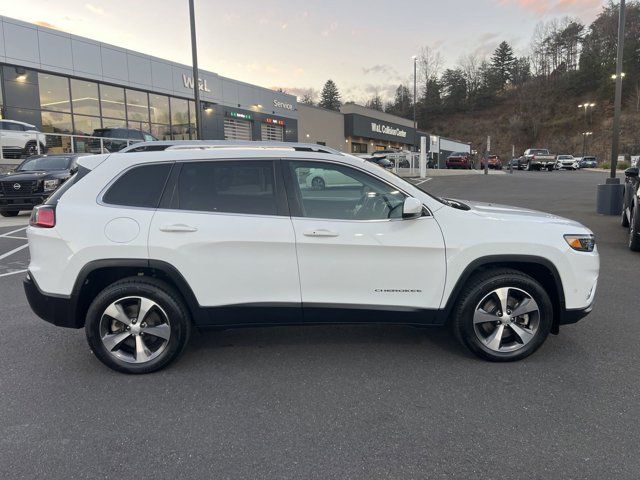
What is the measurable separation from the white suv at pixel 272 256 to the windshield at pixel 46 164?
37.6 ft

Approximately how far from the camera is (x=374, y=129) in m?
55.9

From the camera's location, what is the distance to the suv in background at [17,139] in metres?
17.6

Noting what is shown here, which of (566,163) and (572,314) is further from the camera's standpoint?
(566,163)

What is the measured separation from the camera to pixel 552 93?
10025 centimetres

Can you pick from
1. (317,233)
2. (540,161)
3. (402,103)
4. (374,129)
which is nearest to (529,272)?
(317,233)

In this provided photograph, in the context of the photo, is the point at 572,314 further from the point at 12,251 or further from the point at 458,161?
the point at 458,161

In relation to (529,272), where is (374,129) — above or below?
above

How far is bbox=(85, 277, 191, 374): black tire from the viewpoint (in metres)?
3.52

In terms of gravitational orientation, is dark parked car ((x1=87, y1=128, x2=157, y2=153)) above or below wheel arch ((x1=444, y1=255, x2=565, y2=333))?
above

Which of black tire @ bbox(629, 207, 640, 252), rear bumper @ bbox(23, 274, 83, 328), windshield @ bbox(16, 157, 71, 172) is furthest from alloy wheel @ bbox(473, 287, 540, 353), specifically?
windshield @ bbox(16, 157, 71, 172)

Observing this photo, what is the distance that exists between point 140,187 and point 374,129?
54419 millimetres

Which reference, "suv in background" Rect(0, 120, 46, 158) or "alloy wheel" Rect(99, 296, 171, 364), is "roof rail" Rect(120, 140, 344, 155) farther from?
"suv in background" Rect(0, 120, 46, 158)

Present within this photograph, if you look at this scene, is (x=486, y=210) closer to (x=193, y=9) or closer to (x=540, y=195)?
(x=193, y=9)

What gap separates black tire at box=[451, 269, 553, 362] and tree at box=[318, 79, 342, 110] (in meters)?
117
